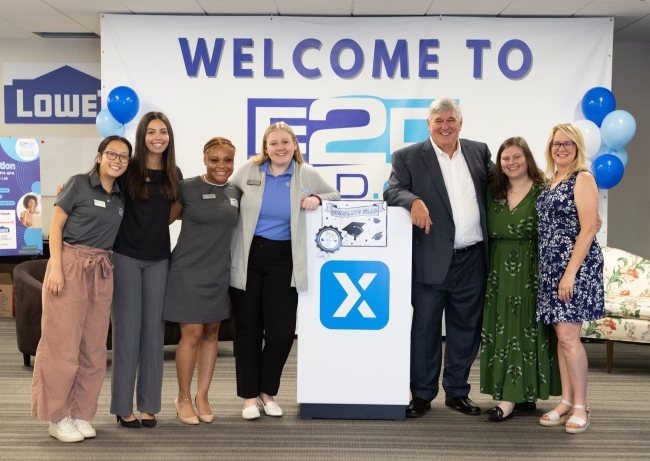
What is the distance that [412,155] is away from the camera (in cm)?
423

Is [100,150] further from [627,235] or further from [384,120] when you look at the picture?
[627,235]

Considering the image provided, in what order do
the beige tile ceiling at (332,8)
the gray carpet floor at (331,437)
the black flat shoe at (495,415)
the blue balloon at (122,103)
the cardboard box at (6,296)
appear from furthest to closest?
the cardboard box at (6,296), the blue balloon at (122,103), the beige tile ceiling at (332,8), the black flat shoe at (495,415), the gray carpet floor at (331,437)

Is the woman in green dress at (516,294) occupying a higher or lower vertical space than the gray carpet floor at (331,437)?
higher

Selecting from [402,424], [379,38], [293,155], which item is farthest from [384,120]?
[402,424]

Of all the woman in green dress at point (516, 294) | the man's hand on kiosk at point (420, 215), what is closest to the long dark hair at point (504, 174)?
the woman in green dress at point (516, 294)

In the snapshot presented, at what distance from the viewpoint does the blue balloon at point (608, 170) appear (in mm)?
6391

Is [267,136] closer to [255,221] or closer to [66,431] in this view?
[255,221]

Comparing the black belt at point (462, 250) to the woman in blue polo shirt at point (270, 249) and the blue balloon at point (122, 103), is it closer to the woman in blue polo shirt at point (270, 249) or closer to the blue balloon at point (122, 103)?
the woman in blue polo shirt at point (270, 249)

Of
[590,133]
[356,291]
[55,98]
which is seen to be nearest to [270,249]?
[356,291]

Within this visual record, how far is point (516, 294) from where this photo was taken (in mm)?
4094

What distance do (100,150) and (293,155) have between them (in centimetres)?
100

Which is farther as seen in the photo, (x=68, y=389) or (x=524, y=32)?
(x=524, y=32)

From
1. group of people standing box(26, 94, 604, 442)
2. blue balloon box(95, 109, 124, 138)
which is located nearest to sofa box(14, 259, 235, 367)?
blue balloon box(95, 109, 124, 138)

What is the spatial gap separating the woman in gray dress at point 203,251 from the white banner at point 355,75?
2869 mm
